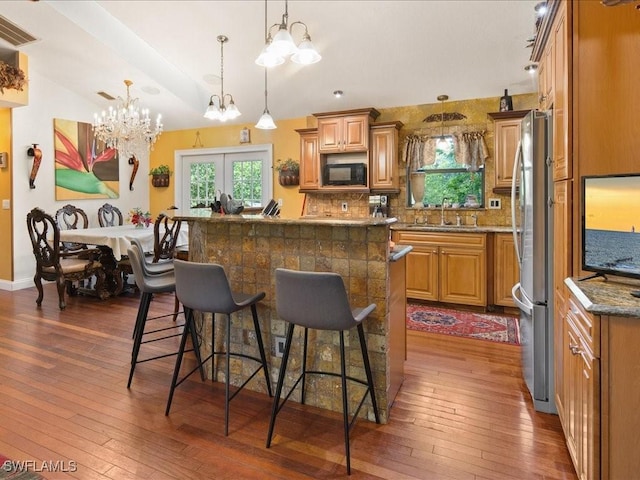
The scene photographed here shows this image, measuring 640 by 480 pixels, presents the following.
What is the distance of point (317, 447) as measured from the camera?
79.7 inches

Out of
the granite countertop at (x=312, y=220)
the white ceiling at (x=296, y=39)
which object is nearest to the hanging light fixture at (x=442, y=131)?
the white ceiling at (x=296, y=39)

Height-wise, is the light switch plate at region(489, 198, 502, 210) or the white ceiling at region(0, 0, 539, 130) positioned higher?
the white ceiling at region(0, 0, 539, 130)

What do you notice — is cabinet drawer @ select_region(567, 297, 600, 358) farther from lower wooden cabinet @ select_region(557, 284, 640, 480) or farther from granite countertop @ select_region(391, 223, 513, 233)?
granite countertop @ select_region(391, 223, 513, 233)

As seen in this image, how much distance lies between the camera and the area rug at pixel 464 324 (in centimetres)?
371

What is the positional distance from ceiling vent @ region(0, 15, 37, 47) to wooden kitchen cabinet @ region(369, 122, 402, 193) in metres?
4.30

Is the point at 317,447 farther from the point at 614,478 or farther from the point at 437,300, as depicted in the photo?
the point at 437,300

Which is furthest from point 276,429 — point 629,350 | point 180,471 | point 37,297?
point 37,297

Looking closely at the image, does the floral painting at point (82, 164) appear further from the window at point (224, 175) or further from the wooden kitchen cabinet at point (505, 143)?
the wooden kitchen cabinet at point (505, 143)

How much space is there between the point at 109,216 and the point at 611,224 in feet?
22.3

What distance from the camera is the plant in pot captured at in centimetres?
589

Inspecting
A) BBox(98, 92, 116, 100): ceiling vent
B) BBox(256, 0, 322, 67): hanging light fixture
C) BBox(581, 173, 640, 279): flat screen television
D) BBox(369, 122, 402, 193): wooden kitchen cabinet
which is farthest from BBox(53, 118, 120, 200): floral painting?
BBox(581, 173, 640, 279): flat screen television

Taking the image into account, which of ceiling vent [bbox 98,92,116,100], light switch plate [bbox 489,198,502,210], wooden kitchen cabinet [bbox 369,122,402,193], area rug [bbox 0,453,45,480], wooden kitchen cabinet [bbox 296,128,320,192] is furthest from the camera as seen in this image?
ceiling vent [bbox 98,92,116,100]

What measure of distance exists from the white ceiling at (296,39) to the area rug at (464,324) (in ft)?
8.80

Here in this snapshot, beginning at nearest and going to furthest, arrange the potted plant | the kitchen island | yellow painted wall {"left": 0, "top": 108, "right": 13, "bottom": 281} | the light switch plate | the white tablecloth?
the kitchen island → the white tablecloth → the light switch plate → yellow painted wall {"left": 0, "top": 108, "right": 13, "bottom": 281} → the potted plant
